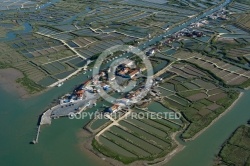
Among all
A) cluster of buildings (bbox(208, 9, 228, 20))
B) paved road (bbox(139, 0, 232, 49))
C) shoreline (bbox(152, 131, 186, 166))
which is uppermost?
cluster of buildings (bbox(208, 9, 228, 20))

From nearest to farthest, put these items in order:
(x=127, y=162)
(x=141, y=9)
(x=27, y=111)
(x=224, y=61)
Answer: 1. (x=127, y=162)
2. (x=27, y=111)
3. (x=224, y=61)
4. (x=141, y=9)

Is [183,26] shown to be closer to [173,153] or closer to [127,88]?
[127,88]

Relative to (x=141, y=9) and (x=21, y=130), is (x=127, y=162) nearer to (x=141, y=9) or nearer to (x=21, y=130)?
(x=21, y=130)

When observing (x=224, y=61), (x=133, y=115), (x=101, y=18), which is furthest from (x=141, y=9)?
(x=133, y=115)

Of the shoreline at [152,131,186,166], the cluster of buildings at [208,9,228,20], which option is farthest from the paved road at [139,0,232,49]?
the shoreline at [152,131,186,166]

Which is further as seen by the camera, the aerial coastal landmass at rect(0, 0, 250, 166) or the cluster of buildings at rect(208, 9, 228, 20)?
the cluster of buildings at rect(208, 9, 228, 20)

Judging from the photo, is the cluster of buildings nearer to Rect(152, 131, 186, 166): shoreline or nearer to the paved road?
the paved road

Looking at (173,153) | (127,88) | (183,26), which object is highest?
(183,26)

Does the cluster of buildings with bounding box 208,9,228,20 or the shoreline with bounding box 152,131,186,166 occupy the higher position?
the cluster of buildings with bounding box 208,9,228,20

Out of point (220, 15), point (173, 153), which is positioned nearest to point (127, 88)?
point (173, 153)
